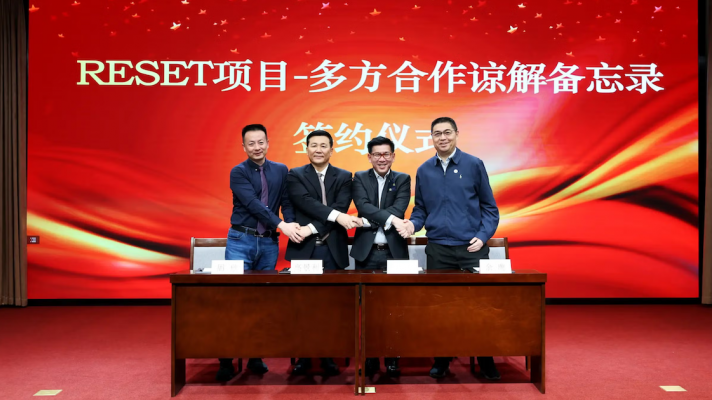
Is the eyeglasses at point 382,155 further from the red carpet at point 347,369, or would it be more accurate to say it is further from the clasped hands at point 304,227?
the red carpet at point 347,369

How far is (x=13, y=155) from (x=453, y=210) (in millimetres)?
4202

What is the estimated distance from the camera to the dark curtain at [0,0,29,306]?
4531mm

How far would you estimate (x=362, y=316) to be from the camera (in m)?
2.39

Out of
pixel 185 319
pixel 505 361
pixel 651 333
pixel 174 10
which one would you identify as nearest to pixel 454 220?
pixel 505 361

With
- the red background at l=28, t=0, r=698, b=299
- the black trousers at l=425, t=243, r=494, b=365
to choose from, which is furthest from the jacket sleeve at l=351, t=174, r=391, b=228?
the red background at l=28, t=0, r=698, b=299

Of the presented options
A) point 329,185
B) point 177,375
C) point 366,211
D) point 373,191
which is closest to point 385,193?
point 373,191

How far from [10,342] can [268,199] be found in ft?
7.17

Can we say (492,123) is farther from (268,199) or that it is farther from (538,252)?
(268,199)

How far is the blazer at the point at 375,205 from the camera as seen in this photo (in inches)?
110

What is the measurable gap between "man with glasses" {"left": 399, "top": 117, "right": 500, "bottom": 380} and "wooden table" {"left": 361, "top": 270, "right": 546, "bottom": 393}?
1.17 feet

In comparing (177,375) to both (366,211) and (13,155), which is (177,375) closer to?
(366,211)

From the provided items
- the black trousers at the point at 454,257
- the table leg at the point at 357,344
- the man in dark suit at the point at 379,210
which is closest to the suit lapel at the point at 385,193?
the man in dark suit at the point at 379,210

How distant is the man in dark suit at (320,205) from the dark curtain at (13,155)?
3201mm

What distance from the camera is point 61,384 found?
8.40 ft
